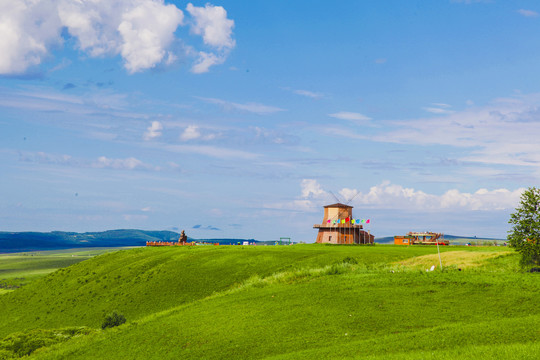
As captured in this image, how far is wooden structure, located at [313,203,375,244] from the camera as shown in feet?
382

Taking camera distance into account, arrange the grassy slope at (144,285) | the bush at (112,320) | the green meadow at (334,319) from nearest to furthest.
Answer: the green meadow at (334,319) < the bush at (112,320) < the grassy slope at (144,285)

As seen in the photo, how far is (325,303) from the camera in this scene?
38750mm

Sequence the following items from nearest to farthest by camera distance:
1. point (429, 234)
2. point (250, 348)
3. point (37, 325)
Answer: point (250, 348) < point (37, 325) < point (429, 234)

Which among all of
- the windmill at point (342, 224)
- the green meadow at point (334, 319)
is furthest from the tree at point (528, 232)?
the windmill at point (342, 224)

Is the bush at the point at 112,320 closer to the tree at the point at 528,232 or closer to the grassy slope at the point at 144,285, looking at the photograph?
the grassy slope at the point at 144,285

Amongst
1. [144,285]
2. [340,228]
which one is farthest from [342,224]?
[144,285]

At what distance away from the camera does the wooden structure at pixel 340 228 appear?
116 meters

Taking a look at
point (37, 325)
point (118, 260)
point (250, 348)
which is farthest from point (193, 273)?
point (250, 348)

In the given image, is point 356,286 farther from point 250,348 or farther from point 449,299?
point 250,348

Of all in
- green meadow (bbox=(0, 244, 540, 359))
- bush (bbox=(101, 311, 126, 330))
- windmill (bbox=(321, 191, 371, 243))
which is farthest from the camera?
windmill (bbox=(321, 191, 371, 243))

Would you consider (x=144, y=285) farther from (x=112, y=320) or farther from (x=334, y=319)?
(x=334, y=319)

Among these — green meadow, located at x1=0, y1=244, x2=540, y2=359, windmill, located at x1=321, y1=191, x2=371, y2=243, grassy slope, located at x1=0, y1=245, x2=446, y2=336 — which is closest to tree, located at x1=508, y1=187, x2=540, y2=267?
green meadow, located at x1=0, y1=244, x2=540, y2=359

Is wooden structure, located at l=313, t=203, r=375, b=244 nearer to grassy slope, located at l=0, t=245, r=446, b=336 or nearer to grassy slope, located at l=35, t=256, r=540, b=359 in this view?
grassy slope, located at l=0, t=245, r=446, b=336

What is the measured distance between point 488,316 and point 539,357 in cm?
1003
